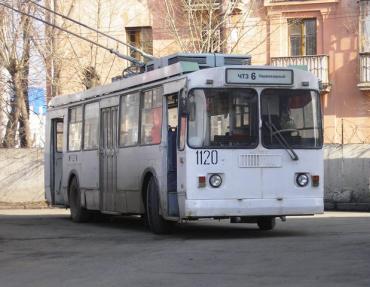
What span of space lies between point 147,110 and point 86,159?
12.6 ft

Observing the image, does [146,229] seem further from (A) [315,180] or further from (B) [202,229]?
(A) [315,180]

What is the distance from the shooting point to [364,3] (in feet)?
103

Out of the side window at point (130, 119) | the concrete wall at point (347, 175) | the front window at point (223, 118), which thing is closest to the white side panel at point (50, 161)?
the side window at point (130, 119)

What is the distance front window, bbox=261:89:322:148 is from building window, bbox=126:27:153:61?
65.6 ft

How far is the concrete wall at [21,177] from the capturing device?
29.8m

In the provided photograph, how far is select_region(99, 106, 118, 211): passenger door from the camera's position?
17.8m

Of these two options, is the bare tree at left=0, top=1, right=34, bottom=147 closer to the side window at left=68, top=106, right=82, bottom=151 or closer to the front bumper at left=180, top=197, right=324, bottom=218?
the side window at left=68, top=106, right=82, bottom=151

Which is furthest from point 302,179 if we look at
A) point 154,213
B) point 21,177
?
point 21,177

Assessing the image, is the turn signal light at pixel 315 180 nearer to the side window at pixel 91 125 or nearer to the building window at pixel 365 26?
the side window at pixel 91 125

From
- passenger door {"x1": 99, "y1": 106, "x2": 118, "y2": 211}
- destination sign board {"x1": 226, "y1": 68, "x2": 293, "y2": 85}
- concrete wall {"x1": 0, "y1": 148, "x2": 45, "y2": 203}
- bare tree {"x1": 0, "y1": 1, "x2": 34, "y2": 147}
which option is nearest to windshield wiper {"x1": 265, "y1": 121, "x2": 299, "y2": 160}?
destination sign board {"x1": 226, "y1": 68, "x2": 293, "y2": 85}

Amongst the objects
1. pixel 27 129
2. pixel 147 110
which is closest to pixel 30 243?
pixel 147 110

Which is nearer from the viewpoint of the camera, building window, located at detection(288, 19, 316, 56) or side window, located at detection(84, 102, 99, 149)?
side window, located at detection(84, 102, 99, 149)

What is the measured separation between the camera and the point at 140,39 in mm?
35031

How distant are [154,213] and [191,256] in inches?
143
